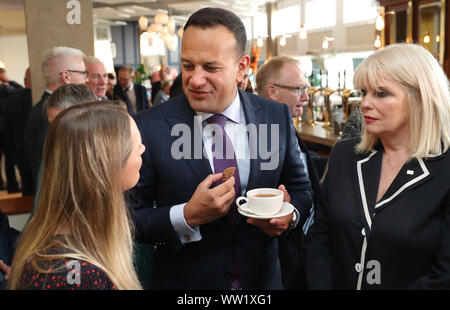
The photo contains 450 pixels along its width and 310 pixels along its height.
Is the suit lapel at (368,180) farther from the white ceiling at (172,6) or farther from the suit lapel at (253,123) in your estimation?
the white ceiling at (172,6)

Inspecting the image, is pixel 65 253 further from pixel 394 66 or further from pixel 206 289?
pixel 394 66

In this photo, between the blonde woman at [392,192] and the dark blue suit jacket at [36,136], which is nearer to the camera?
the blonde woman at [392,192]

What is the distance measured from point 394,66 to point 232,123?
55 centimetres

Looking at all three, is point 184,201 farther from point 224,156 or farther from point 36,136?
point 36,136

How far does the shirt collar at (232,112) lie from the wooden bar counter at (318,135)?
89.9 inches

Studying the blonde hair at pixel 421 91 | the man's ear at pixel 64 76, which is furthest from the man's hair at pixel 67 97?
the blonde hair at pixel 421 91

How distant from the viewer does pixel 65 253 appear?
0.95 m

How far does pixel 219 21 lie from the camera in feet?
4.51

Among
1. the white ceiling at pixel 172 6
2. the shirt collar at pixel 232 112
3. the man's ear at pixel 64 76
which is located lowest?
the shirt collar at pixel 232 112

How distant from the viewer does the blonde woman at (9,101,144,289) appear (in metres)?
0.96

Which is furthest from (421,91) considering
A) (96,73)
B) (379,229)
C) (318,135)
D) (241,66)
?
(96,73)

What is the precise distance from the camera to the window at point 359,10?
1166 cm

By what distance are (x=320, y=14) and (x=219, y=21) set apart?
513 inches
